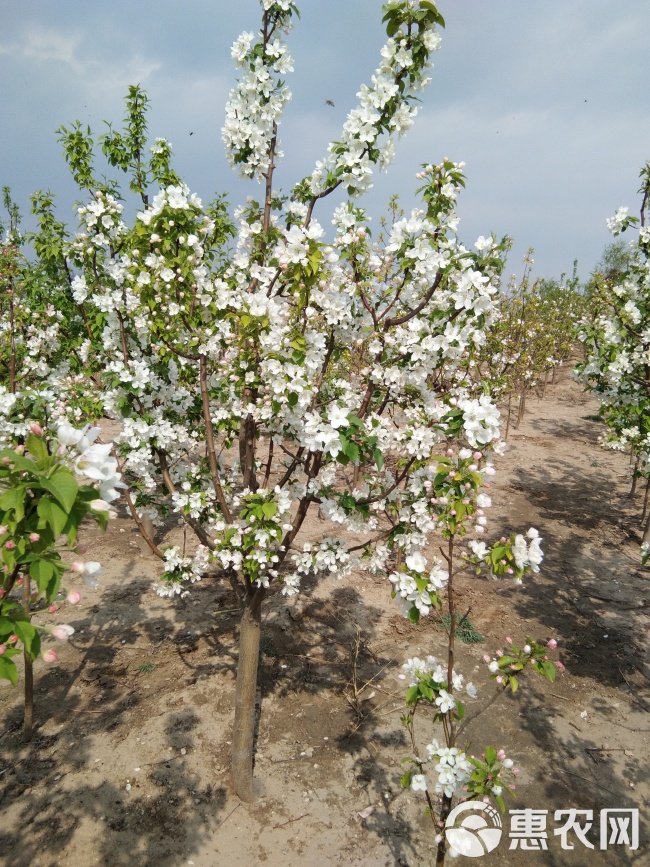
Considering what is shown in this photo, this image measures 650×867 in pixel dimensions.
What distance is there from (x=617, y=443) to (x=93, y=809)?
807 cm

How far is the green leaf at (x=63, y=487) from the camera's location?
148 cm

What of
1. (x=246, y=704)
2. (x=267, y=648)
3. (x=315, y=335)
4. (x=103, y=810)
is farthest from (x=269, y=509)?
(x=267, y=648)

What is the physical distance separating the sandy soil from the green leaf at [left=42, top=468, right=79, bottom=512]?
343 cm

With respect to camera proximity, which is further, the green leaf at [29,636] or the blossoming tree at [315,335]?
the blossoming tree at [315,335]

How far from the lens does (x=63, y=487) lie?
152 cm

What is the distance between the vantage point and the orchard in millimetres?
2793

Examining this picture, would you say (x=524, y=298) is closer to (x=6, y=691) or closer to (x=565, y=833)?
(x=565, y=833)

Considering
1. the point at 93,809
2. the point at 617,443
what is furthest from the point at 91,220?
the point at 617,443

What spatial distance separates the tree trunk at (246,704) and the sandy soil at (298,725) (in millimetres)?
186

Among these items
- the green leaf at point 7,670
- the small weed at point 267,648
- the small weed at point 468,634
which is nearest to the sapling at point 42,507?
the green leaf at point 7,670

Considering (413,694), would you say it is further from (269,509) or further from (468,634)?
(468,634)

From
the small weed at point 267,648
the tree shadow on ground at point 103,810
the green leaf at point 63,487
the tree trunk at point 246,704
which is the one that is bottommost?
the tree shadow on ground at point 103,810

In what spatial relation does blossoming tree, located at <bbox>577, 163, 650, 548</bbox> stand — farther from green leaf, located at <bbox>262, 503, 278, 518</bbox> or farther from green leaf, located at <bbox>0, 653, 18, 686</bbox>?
green leaf, located at <bbox>0, 653, 18, 686</bbox>

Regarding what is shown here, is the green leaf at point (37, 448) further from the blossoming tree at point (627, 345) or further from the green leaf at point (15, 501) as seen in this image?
the blossoming tree at point (627, 345)
